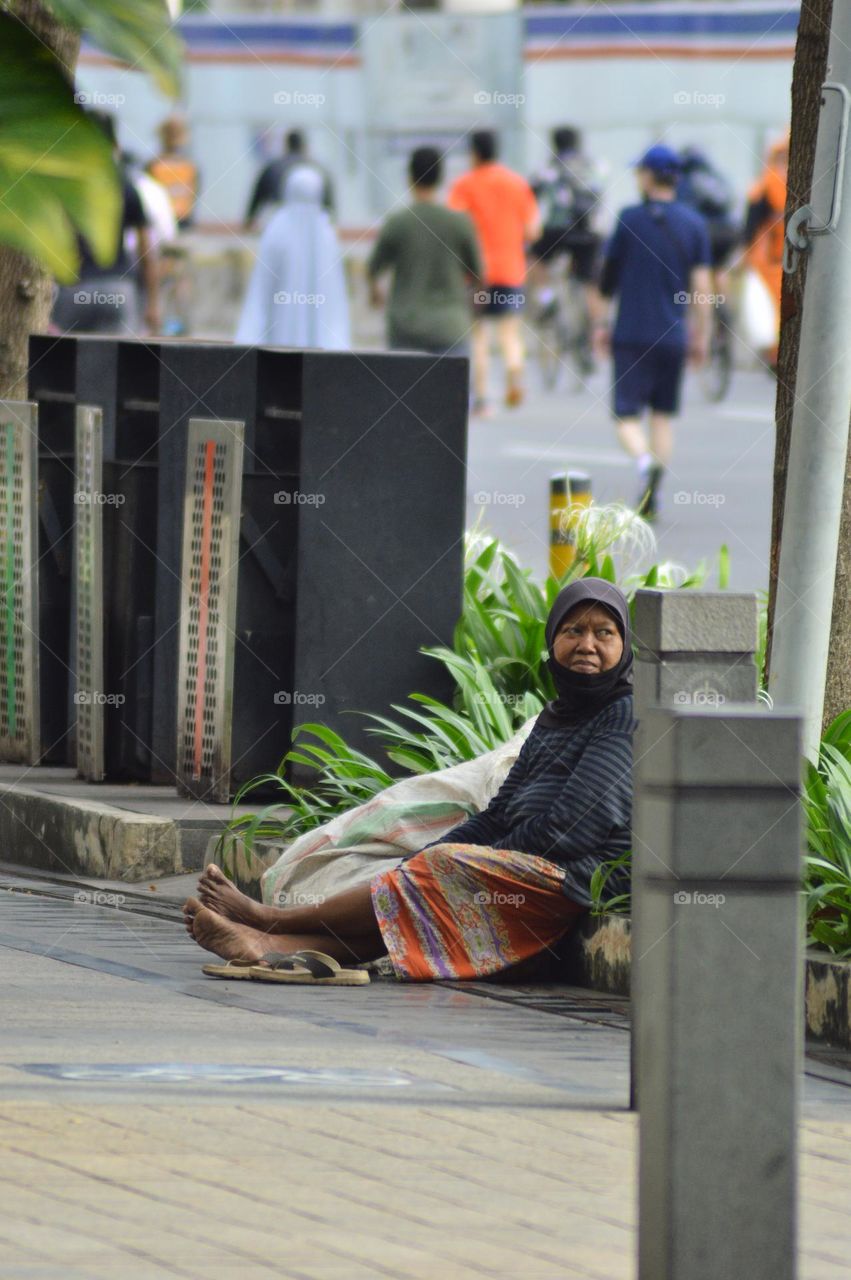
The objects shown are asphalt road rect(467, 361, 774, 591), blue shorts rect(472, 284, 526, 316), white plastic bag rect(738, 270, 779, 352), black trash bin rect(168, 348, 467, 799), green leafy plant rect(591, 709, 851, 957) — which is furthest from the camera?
white plastic bag rect(738, 270, 779, 352)

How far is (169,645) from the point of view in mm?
7676

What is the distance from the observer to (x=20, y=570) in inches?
316

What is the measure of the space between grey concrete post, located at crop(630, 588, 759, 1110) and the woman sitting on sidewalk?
5.53ft

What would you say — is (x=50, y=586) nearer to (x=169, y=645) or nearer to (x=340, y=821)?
(x=169, y=645)

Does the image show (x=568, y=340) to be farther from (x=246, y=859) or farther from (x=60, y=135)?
(x=60, y=135)

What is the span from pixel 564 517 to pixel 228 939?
2.73m

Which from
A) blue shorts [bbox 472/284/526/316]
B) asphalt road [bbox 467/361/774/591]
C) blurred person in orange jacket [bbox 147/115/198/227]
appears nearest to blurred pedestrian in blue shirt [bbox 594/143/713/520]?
asphalt road [bbox 467/361/774/591]

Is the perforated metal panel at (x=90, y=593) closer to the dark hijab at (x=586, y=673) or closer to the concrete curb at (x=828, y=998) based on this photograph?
the dark hijab at (x=586, y=673)

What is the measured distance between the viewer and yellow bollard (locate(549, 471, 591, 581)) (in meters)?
7.90

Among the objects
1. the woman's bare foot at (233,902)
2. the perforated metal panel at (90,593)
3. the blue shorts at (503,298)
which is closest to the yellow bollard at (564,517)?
the perforated metal panel at (90,593)

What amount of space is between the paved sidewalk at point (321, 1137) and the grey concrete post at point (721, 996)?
0.35 meters

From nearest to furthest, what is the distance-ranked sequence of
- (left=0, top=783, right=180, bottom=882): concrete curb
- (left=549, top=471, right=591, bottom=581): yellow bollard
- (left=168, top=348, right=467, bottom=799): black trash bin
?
(left=0, top=783, right=180, bottom=882): concrete curb
(left=168, top=348, right=467, bottom=799): black trash bin
(left=549, top=471, right=591, bottom=581): yellow bollard

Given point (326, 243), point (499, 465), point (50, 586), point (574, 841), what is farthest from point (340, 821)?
point (499, 465)

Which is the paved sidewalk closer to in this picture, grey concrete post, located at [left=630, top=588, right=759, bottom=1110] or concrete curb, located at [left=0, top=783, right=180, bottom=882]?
grey concrete post, located at [left=630, top=588, right=759, bottom=1110]
